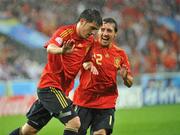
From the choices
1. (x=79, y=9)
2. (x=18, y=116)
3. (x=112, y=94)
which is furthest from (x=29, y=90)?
(x=112, y=94)

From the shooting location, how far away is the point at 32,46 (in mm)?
19125

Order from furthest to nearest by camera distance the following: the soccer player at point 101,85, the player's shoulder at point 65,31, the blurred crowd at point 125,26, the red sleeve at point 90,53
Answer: the blurred crowd at point 125,26, the soccer player at point 101,85, the red sleeve at point 90,53, the player's shoulder at point 65,31

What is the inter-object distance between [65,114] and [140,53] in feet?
45.8

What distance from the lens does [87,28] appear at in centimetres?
686

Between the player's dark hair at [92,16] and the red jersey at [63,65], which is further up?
the player's dark hair at [92,16]

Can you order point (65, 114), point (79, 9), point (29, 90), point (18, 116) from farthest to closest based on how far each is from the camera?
point (79, 9), point (29, 90), point (18, 116), point (65, 114)

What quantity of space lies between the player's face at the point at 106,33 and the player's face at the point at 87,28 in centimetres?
67

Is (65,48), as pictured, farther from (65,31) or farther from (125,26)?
(125,26)

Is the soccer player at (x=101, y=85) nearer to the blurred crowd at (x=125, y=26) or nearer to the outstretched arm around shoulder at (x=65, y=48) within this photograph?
the outstretched arm around shoulder at (x=65, y=48)

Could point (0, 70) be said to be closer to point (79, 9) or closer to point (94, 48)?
point (79, 9)

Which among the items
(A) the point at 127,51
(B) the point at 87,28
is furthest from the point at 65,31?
(A) the point at 127,51

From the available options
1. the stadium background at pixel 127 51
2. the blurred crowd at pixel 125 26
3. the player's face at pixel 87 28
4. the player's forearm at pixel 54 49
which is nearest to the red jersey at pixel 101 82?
the player's face at pixel 87 28

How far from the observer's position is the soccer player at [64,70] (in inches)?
267

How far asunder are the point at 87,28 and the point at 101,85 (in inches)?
43.4
